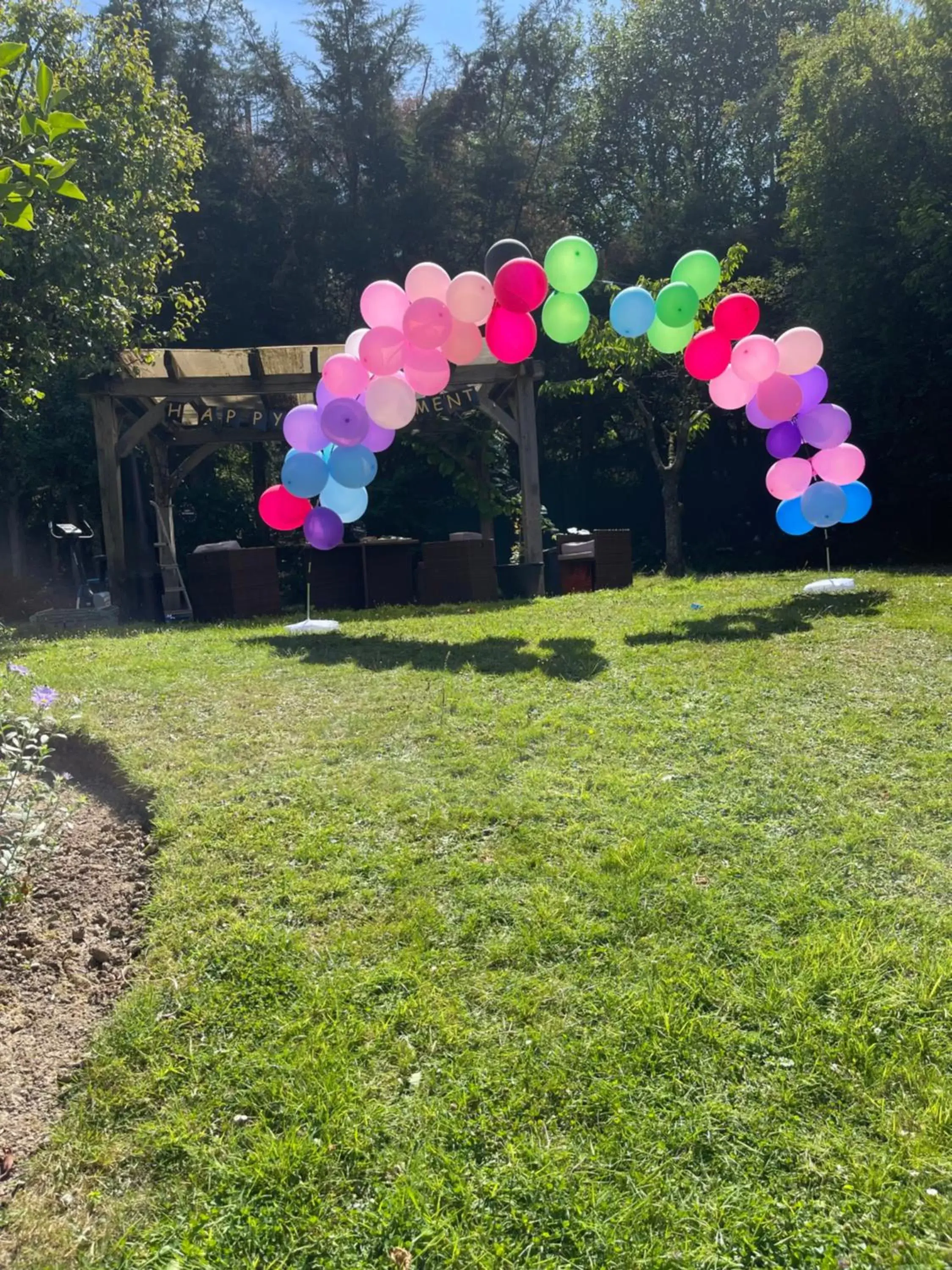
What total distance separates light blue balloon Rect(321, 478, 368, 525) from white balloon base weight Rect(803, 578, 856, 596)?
12.4 ft

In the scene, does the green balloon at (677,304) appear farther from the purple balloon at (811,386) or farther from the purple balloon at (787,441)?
the purple balloon at (787,441)

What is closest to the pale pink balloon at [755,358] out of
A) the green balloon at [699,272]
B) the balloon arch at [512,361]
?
the balloon arch at [512,361]

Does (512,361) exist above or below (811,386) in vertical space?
above

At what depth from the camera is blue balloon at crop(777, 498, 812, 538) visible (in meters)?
7.57

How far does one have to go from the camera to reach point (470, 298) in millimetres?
6016

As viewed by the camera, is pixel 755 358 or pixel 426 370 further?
pixel 755 358

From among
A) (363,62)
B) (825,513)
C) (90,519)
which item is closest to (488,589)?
(825,513)

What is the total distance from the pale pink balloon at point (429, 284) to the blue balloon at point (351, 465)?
110cm

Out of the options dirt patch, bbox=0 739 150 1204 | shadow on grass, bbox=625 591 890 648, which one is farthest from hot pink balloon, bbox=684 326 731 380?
dirt patch, bbox=0 739 150 1204

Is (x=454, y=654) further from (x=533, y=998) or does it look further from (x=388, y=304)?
(x=533, y=998)

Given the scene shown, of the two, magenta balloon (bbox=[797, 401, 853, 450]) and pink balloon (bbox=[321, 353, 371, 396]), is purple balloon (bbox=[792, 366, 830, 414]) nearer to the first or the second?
magenta balloon (bbox=[797, 401, 853, 450])

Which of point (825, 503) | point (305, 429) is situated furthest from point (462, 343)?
point (825, 503)

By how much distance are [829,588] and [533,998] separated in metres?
6.19

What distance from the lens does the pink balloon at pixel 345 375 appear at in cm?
629
